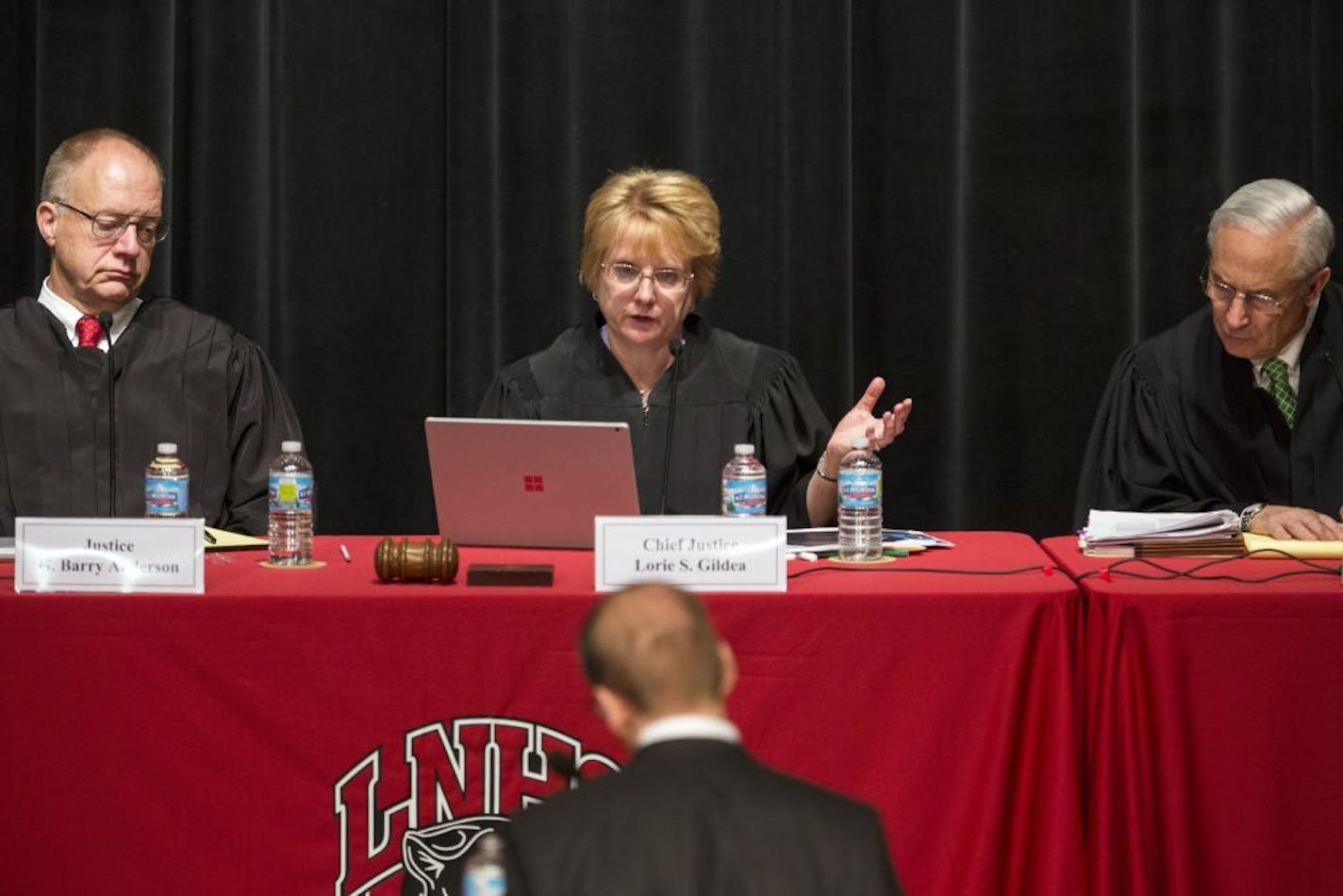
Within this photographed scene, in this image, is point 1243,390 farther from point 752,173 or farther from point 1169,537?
point 752,173

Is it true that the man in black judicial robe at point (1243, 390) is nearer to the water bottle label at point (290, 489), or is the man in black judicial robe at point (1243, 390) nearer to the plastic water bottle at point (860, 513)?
the plastic water bottle at point (860, 513)

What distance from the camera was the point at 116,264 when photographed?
3.78m

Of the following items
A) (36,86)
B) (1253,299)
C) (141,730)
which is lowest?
(141,730)

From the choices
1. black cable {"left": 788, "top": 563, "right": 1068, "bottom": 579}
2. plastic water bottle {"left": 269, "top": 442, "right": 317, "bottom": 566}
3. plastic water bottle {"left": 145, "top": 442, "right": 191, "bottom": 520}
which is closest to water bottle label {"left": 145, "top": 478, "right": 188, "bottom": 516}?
plastic water bottle {"left": 145, "top": 442, "right": 191, "bottom": 520}

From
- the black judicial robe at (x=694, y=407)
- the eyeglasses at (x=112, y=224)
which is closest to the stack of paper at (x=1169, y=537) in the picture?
the black judicial robe at (x=694, y=407)

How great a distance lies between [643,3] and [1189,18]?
1.43 metres

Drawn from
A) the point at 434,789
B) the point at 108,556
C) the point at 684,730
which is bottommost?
the point at 434,789

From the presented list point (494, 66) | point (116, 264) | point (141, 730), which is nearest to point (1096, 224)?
point (494, 66)

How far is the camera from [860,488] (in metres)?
3.14

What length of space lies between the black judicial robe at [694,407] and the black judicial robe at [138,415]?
54 centimetres

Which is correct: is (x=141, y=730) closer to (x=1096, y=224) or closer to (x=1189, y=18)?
(x=1096, y=224)

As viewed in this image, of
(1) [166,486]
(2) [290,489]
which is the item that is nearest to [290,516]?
(2) [290,489]

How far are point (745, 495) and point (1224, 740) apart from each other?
920mm

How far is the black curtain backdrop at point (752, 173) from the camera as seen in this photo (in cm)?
459
